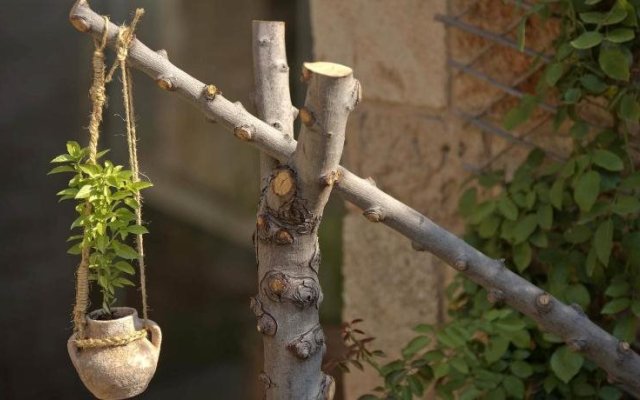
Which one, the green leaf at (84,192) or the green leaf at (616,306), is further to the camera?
the green leaf at (616,306)

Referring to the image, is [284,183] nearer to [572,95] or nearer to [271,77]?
[271,77]

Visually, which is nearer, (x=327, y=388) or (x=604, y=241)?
(x=327, y=388)

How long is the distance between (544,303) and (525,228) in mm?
483

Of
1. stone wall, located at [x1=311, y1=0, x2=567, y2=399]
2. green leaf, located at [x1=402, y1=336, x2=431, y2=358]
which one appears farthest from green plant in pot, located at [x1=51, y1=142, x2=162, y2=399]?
stone wall, located at [x1=311, y1=0, x2=567, y2=399]

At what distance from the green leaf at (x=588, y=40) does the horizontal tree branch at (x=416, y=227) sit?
52cm

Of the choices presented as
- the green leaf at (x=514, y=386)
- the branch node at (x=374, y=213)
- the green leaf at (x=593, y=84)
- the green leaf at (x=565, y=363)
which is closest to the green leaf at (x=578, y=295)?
the green leaf at (x=565, y=363)

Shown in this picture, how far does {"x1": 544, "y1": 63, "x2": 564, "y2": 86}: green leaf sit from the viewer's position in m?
2.17

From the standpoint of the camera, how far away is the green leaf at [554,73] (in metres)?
2.17

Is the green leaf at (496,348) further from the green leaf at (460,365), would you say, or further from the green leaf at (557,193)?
the green leaf at (557,193)

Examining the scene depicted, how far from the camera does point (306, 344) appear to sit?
5.71 ft

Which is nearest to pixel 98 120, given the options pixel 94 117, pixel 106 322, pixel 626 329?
pixel 94 117

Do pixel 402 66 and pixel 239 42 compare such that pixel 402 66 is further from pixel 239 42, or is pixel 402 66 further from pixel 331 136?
pixel 331 136

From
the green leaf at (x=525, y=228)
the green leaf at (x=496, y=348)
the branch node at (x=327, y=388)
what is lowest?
the green leaf at (x=496, y=348)

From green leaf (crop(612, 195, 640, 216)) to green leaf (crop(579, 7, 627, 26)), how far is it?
0.37 meters
